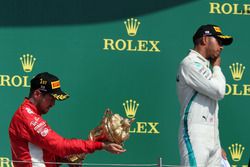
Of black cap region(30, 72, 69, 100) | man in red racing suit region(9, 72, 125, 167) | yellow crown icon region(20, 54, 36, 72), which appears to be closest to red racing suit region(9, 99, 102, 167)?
man in red racing suit region(9, 72, 125, 167)

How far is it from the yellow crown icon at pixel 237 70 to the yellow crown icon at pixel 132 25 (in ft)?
2.67

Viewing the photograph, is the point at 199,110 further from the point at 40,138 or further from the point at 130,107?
the point at 130,107

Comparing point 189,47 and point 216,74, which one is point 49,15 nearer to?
point 189,47

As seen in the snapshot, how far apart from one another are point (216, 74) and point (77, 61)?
144cm

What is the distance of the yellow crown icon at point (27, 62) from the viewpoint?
7.27m

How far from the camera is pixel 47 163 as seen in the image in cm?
587

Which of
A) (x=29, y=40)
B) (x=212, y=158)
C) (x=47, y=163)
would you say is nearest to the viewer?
(x=47, y=163)

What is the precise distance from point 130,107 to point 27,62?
0.88m

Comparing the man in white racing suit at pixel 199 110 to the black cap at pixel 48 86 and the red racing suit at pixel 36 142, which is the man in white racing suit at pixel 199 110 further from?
the black cap at pixel 48 86

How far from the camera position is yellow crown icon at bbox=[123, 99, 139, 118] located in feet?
24.2

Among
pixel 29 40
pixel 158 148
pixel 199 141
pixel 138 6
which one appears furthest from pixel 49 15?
pixel 199 141

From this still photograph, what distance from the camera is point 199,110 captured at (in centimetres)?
618

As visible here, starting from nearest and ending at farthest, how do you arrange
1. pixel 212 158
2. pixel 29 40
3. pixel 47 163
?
pixel 47 163 → pixel 212 158 → pixel 29 40

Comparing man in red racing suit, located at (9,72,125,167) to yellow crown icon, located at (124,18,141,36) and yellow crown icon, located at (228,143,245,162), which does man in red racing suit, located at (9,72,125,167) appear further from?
yellow crown icon, located at (228,143,245,162)
